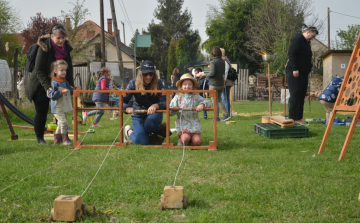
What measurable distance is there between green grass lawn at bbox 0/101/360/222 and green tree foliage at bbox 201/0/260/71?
33506 mm

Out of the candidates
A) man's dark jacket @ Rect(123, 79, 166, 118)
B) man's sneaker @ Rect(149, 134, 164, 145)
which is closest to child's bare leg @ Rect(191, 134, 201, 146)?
man's sneaker @ Rect(149, 134, 164, 145)

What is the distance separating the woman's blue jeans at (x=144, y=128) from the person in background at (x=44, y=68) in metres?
1.56

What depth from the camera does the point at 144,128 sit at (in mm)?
5906

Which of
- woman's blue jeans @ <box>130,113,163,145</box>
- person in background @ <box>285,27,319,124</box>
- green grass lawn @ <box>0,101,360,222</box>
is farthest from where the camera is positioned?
person in background @ <box>285,27,319,124</box>

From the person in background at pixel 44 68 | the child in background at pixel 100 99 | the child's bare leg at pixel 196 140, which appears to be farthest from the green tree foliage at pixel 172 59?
the child's bare leg at pixel 196 140

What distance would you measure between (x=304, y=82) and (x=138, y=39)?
26.9ft

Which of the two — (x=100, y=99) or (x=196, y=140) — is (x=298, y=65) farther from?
(x=100, y=99)

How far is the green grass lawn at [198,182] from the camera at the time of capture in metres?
2.73

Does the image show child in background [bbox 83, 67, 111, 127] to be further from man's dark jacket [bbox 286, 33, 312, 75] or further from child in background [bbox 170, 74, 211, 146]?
man's dark jacket [bbox 286, 33, 312, 75]

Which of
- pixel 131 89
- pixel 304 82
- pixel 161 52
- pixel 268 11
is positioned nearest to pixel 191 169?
pixel 131 89

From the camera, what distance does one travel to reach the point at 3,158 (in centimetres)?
494

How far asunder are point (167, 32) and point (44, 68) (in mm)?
58912

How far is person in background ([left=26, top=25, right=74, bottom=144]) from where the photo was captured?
584 cm

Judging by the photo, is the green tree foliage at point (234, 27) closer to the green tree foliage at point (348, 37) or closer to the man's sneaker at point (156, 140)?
the green tree foliage at point (348, 37)
